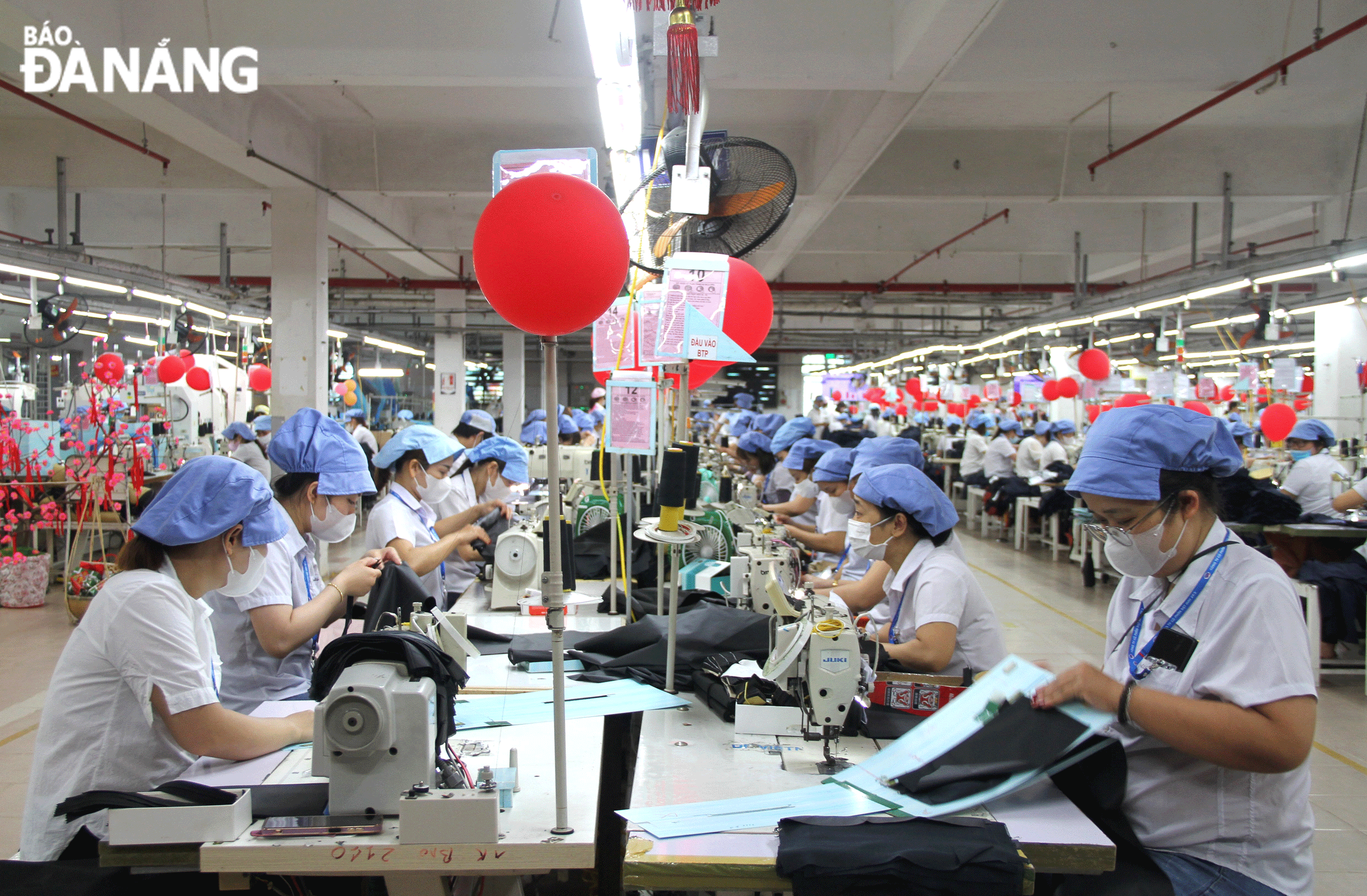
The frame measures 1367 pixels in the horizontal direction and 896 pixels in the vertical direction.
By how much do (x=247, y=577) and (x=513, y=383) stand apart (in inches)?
607

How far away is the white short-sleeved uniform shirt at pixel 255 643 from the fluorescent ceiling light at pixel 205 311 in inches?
318

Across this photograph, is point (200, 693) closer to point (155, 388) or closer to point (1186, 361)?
point (155, 388)

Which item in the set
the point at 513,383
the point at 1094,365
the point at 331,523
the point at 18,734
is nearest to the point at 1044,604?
the point at 1094,365

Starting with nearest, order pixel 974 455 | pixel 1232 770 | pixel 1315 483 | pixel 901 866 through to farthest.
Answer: pixel 901 866 → pixel 1232 770 → pixel 1315 483 → pixel 974 455

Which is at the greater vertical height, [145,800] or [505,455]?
[505,455]

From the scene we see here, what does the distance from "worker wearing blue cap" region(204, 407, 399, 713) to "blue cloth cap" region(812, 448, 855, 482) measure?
2811mm

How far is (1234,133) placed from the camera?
7.62 meters

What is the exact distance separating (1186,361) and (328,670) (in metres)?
21.1

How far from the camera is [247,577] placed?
199cm

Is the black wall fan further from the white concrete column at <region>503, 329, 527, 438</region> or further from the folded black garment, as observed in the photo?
the white concrete column at <region>503, 329, 527, 438</region>

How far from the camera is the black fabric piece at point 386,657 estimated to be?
1690 mm

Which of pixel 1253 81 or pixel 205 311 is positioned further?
pixel 205 311

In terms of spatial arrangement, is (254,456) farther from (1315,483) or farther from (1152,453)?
(1315,483)

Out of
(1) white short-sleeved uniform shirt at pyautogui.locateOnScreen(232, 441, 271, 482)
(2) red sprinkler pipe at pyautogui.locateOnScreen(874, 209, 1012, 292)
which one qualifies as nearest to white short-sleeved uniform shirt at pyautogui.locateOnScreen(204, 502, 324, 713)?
(1) white short-sleeved uniform shirt at pyautogui.locateOnScreen(232, 441, 271, 482)
